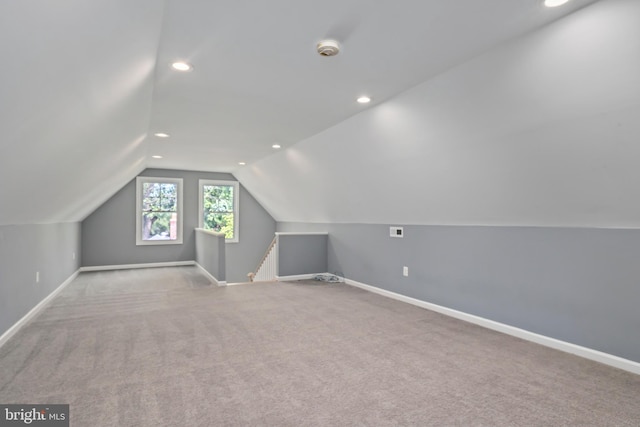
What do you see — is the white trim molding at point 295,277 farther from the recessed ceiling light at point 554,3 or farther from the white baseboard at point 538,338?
the recessed ceiling light at point 554,3

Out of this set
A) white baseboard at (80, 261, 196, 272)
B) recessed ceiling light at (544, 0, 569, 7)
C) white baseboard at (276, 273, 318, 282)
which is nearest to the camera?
recessed ceiling light at (544, 0, 569, 7)

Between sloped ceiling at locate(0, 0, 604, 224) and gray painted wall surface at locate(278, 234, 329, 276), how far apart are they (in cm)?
237

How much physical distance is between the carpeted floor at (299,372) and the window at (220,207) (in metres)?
4.61

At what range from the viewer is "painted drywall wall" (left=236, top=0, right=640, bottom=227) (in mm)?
2098

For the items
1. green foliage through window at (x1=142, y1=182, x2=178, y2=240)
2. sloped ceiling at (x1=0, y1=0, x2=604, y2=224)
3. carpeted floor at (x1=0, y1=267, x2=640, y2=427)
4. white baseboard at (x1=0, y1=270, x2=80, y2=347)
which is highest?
sloped ceiling at (x1=0, y1=0, x2=604, y2=224)

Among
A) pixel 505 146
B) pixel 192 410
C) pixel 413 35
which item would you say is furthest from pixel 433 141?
pixel 192 410

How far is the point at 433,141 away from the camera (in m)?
3.48

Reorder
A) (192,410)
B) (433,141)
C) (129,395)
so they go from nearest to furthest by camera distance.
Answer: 1. (192,410)
2. (129,395)
3. (433,141)

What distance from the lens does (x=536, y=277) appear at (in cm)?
327

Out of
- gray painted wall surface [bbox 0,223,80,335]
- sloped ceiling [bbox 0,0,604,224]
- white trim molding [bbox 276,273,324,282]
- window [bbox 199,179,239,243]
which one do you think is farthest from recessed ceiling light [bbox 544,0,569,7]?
window [bbox 199,179,239,243]

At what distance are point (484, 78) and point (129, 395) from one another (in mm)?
3385

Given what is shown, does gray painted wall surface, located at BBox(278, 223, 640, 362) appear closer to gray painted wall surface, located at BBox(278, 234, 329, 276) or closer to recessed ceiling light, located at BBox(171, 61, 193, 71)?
gray painted wall surface, located at BBox(278, 234, 329, 276)

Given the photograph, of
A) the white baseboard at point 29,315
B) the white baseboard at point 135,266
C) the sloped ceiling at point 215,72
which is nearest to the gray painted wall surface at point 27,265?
the white baseboard at point 29,315

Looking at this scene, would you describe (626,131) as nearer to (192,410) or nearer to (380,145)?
(380,145)
